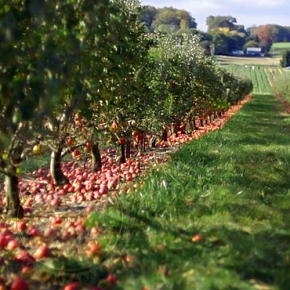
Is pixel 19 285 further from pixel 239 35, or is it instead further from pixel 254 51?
pixel 254 51

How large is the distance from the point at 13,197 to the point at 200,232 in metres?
2.14

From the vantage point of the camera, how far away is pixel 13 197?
17.4 feet

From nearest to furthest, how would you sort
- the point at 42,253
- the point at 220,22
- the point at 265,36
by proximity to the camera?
the point at 42,253 < the point at 220,22 < the point at 265,36

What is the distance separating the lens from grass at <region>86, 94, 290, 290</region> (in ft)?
11.1

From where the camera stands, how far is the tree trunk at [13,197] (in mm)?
5250

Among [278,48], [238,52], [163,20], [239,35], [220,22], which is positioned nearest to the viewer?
[163,20]

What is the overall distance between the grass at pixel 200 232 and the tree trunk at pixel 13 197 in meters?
1.15

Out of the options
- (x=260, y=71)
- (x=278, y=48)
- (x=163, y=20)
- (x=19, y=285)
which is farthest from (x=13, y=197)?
(x=278, y=48)

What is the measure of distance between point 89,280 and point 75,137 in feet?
12.5

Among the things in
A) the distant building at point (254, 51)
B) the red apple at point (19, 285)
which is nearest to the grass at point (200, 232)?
the red apple at point (19, 285)

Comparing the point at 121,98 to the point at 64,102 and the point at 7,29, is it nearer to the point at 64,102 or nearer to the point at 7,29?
the point at 64,102

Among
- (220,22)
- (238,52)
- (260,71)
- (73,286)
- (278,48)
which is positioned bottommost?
(260,71)

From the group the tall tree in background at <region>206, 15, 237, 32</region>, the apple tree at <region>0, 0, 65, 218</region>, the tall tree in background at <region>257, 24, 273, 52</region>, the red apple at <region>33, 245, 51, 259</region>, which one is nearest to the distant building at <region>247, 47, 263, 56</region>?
the tall tree in background at <region>257, 24, 273, 52</region>

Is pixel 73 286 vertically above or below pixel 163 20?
below
